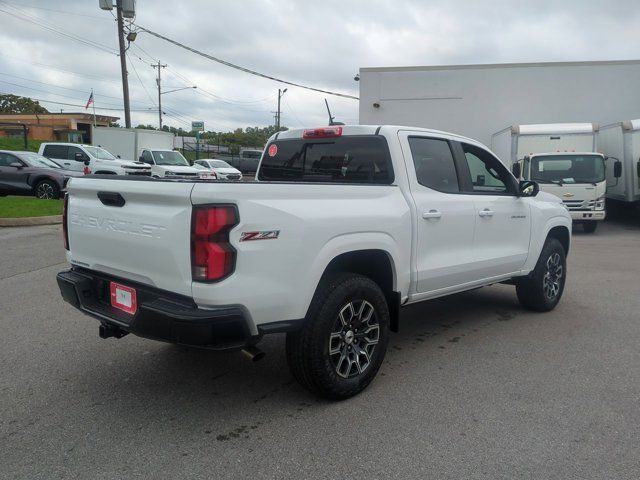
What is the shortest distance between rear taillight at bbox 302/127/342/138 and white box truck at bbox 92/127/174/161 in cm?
2380

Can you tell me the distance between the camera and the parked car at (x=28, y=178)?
Result: 15.7 meters

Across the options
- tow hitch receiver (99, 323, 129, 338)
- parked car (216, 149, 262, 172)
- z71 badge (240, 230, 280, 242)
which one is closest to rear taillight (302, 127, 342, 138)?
z71 badge (240, 230, 280, 242)

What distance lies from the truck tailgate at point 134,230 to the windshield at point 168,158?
20.8m

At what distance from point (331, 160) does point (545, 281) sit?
2954 mm

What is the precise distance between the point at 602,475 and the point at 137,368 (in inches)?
127

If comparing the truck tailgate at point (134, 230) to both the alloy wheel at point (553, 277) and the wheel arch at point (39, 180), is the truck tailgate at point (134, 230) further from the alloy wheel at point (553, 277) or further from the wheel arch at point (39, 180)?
the wheel arch at point (39, 180)

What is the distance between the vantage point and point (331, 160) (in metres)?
4.56

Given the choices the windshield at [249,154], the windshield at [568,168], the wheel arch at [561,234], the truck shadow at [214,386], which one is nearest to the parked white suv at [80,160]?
the windshield at [568,168]

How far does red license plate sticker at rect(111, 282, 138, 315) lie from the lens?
329 centimetres

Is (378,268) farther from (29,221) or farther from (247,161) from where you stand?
(247,161)

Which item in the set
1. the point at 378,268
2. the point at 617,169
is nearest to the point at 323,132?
the point at 378,268

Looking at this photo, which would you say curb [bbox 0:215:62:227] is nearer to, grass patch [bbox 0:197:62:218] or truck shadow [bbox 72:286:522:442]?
grass patch [bbox 0:197:62:218]

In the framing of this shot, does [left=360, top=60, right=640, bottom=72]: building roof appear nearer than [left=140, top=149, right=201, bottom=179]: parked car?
Yes

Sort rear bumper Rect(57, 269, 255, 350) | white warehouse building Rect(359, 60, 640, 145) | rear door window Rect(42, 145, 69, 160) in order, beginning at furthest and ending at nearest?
rear door window Rect(42, 145, 69, 160)
white warehouse building Rect(359, 60, 640, 145)
rear bumper Rect(57, 269, 255, 350)
